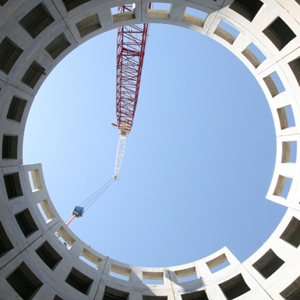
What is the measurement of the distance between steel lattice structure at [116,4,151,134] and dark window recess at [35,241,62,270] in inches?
977

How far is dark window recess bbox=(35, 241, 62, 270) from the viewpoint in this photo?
791 inches

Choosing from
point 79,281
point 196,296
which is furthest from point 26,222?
point 196,296

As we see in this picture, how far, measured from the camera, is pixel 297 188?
736 inches

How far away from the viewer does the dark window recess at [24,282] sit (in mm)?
16828

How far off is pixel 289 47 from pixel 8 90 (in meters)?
20.5

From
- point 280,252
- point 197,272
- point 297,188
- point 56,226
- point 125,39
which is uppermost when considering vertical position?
point 125,39

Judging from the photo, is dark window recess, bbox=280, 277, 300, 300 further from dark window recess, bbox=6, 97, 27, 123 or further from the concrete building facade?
dark window recess, bbox=6, 97, 27, 123

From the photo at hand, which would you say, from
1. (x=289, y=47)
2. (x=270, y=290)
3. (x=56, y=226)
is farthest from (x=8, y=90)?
(x=270, y=290)

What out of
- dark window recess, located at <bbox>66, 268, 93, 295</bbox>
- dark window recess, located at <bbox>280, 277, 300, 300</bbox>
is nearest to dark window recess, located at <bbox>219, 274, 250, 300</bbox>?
dark window recess, located at <bbox>280, 277, 300, 300</bbox>

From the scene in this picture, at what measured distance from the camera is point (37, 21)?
49.9 ft

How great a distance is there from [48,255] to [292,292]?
842 inches

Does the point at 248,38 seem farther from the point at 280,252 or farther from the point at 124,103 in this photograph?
the point at 124,103

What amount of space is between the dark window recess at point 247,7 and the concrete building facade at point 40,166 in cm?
6

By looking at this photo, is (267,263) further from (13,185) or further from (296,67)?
(13,185)
